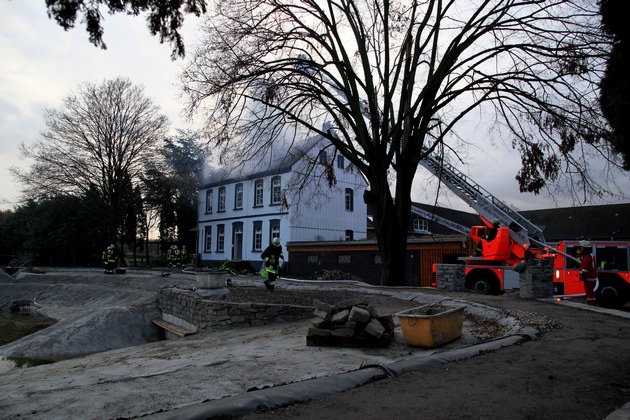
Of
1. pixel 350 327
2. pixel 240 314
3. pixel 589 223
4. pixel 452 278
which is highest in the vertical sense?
pixel 589 223

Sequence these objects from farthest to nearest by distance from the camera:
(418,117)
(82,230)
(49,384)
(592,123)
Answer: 1. (82,230)
2. (418,117)
3. (592,123)
4. (49,384)

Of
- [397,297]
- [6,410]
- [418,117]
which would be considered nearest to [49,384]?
[6,410]

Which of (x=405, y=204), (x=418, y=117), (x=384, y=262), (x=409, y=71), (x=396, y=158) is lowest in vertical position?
(x=384, y=262)

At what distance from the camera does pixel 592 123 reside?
14398 millimetres

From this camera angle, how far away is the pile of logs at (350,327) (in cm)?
766

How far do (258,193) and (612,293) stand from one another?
2563 cm

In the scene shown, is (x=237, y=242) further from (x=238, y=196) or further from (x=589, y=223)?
(x=589, y=223)

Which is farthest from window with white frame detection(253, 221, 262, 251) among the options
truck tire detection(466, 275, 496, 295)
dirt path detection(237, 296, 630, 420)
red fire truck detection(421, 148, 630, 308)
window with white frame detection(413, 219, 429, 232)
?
dirt path detection(237, 296, 630, 420)

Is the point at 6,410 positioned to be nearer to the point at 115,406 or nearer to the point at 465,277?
the point at 115,406

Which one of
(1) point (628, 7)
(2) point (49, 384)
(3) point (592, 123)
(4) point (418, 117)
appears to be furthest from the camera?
(4) point (418, 117)

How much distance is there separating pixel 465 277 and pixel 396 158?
5142 millimetres

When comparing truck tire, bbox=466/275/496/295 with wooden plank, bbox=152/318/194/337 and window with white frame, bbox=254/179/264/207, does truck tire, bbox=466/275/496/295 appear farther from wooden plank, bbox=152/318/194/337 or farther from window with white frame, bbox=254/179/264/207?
window with white frame, bbox=254/179/264/207

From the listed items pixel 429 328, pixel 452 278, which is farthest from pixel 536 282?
pixel 429 328

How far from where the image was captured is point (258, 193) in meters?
35.9
